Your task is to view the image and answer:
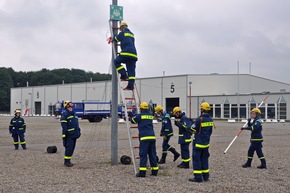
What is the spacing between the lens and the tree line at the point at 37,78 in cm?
11541

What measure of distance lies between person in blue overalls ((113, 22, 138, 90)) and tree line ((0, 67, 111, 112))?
352 ft

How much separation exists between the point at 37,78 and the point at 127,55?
11912 cm

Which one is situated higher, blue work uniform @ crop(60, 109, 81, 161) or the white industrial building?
the white industrial building

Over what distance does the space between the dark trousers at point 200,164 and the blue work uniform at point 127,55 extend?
2.78 metres

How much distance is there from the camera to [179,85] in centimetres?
6650

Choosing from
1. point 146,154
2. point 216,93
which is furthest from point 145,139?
point 216,93

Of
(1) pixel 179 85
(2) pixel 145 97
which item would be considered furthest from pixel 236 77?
(2) pixel 145 97

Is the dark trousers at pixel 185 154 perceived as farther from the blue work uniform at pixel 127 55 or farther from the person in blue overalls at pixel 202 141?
the blue work uniform at pixel 127 55

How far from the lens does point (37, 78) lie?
411 feet

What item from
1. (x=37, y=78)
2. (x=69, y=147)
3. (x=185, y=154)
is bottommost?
(x=185, y=154)

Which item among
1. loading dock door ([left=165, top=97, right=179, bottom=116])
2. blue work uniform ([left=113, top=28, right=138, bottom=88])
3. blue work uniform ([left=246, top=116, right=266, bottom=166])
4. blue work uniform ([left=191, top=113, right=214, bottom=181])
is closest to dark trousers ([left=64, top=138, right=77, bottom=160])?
blue work uniform ([left=113, top=28, right=138, bottom=88])

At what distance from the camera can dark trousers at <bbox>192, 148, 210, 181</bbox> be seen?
9547 mm

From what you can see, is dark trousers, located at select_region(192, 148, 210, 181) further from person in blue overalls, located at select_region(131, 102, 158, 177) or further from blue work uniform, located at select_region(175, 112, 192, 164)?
blue work uniform, located at select_region(175, 112, 192, 164)

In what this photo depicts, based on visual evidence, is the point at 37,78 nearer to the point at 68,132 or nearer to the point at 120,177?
the point at 68,132
